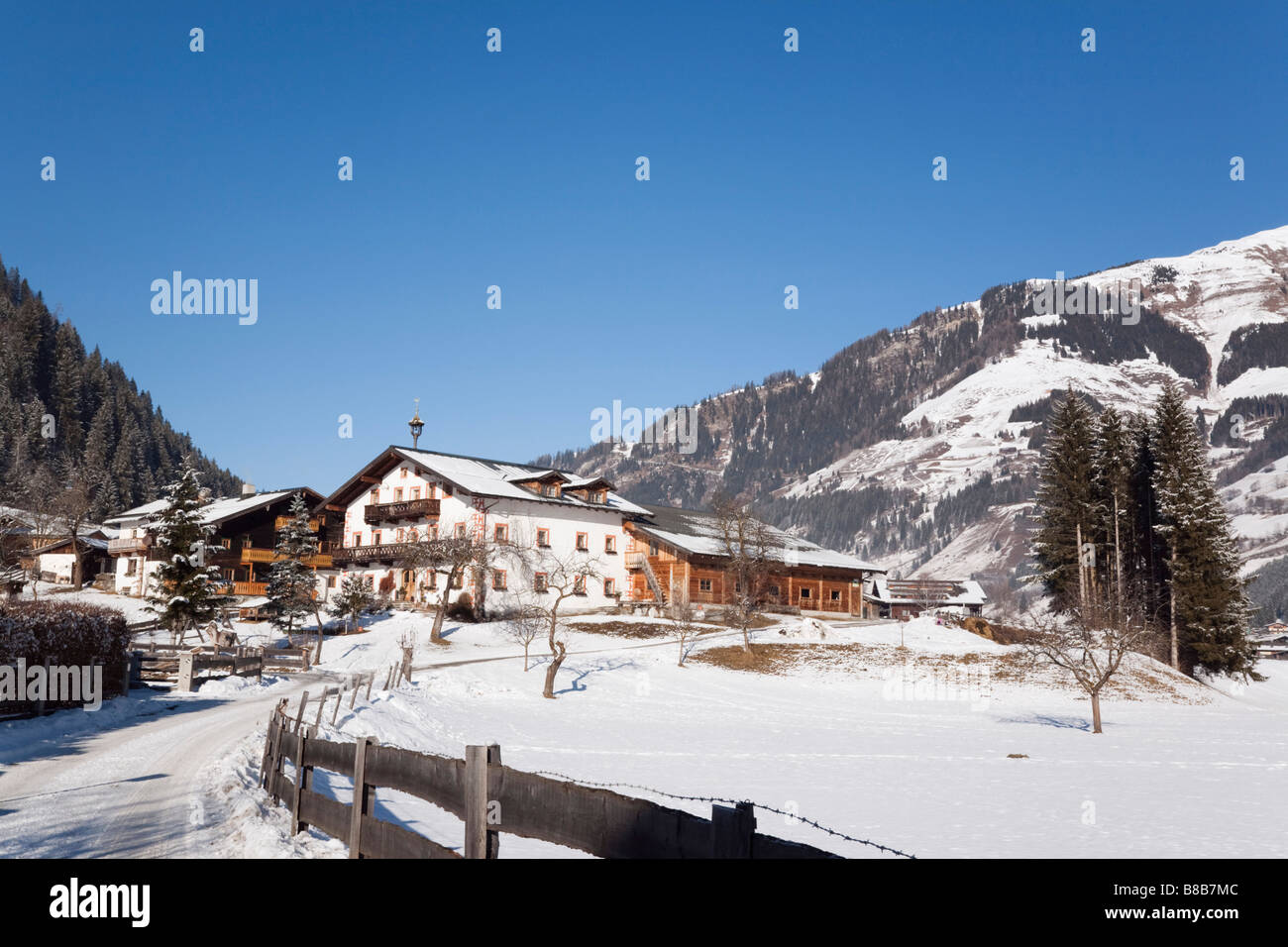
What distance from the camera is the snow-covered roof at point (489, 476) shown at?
66.6 m

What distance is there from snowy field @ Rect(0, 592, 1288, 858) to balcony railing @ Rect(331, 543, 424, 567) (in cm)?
818

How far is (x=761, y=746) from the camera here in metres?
29.6

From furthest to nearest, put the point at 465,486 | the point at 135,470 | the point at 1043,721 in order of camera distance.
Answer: the point at 135,470 < the point at 465,486 < the point at 1043,721

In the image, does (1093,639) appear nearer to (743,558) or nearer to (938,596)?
(743,558)

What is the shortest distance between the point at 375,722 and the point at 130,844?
56.7 ft

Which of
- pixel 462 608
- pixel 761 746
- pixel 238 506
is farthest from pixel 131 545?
pixel 761 746

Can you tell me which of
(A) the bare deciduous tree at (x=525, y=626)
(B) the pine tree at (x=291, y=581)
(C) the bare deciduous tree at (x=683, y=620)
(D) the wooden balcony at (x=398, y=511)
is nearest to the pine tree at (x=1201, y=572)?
(C) the bare deciduous tree at (x=683, y=620)

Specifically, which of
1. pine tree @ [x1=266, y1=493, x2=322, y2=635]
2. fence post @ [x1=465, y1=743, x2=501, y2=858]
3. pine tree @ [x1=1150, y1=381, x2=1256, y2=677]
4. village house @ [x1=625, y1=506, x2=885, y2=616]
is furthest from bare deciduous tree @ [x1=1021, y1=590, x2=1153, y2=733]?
pine tree @ [x1=266, y1=493, x2=322, y2=635]

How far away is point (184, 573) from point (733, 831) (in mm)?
47799

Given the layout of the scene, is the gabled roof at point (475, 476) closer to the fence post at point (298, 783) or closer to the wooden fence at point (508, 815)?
the fence post at point (298, 783)

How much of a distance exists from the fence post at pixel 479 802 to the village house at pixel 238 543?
7411 centimetres
